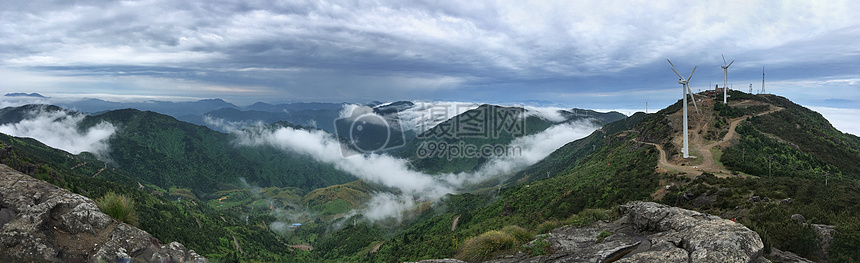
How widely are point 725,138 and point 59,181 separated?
6196 inches

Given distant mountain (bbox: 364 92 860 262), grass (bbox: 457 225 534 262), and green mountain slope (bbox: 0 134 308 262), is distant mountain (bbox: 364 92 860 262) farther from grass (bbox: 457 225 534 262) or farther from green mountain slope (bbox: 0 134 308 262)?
green mountain slope (bbox: 0 134 308 262)

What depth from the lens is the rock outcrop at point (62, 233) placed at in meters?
11.6

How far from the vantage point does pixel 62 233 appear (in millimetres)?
12805

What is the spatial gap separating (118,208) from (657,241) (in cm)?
2351

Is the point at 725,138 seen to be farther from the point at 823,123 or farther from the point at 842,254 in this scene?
the point at 842,254

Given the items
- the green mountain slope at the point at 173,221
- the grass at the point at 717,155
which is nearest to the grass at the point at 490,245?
the grass at the point at 717,155

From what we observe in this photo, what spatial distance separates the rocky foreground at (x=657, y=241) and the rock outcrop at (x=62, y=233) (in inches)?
473

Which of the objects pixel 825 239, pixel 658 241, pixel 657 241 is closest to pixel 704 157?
pixel 825 239

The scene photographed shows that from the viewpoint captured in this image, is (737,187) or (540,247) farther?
(737,187)

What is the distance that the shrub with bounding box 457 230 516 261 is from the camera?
1636 cm

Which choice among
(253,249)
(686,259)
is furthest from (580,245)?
(253,249)

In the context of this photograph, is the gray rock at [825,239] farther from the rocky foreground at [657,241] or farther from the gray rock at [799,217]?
the rocky foreground at [657,241]

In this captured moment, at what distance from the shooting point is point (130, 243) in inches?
532

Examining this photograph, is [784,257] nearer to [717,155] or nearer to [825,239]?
[825,239]
